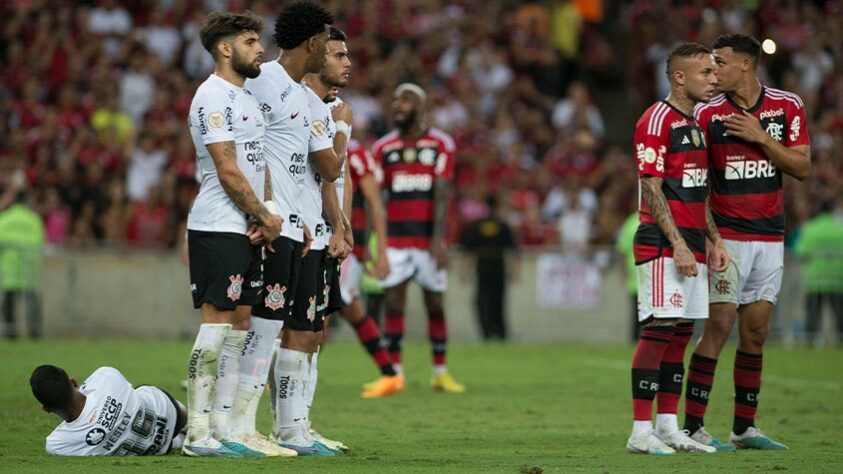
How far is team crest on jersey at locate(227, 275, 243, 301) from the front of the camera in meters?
8.40

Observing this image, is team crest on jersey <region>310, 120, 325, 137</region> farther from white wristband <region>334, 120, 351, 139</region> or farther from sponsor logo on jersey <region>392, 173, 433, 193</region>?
sponsor logo on jersey <region>392, 173, 433, 193</region>

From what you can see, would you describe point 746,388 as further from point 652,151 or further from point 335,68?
→ point 335,68

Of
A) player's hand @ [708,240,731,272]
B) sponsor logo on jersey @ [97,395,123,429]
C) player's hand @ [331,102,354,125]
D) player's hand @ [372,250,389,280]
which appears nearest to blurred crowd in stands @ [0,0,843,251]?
player's hand @ [372,250,389,280]

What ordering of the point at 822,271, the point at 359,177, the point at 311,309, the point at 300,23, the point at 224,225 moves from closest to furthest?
the point at 224,225 < the point at 300,23 < the point at 311,309 < the point at 359,177 < the point at 822,271

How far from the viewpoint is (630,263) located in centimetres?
2134

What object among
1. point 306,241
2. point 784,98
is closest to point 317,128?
point 306,241

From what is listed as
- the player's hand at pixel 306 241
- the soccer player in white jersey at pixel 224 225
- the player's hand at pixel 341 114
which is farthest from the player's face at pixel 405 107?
the soccer player in white jersey at pixel 224 225

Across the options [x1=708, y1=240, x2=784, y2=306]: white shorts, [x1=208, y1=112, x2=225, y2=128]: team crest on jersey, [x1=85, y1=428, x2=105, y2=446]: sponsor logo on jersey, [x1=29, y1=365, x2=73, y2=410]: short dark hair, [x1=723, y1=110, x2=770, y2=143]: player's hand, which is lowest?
[x1=85, y1=428, x2=105, y2=446]: sponsor logo on jersey

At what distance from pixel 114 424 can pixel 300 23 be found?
272 centimetres

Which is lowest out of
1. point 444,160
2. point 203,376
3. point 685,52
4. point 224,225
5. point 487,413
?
point 487,413

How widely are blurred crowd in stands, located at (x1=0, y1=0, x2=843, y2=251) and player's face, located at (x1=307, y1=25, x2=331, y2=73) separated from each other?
35.9 ft

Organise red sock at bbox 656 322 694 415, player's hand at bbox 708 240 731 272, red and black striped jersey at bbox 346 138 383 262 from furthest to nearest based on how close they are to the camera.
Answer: red and black striped jersey at bbox 346 138 383 262 → red sock at bbox 656 322 694 415 → player's hand at bbox 708 240 731 272

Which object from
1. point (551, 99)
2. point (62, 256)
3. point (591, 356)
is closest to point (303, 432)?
point (591, 356)

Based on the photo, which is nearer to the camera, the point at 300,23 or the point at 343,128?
the point at 300,23
